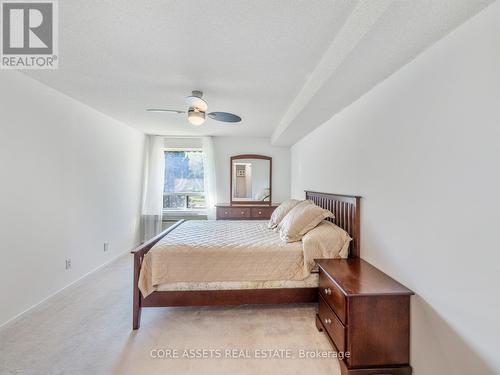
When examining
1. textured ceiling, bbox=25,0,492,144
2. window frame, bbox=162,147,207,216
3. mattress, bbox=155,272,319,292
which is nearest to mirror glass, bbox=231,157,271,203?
window frame, bbox=162,147,207,216

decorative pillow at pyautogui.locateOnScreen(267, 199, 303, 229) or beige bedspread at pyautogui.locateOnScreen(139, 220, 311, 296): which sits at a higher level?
decorative pillow at pyautogui.locateOnScreen(267, 199, 303, 229)

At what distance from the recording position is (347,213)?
91.0 inches

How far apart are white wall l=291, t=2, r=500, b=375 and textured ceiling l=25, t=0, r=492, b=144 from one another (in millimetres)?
201

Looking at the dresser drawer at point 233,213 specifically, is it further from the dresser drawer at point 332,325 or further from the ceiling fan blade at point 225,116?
the dresser drawer at point 332,325

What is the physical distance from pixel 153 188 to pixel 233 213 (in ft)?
6.18

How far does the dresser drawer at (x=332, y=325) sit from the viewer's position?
1507 millimetres

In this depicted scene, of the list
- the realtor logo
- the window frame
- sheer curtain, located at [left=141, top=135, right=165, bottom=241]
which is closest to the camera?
the realtor logo

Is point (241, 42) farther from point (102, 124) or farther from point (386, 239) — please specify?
point (102, 124)

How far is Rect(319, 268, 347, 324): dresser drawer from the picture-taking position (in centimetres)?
152

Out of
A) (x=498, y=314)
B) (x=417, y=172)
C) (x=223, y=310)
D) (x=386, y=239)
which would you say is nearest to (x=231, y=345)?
(x=223, y=310)

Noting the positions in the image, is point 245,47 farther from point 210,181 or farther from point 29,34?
point 210,181

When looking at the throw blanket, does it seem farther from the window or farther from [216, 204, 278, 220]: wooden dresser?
the window

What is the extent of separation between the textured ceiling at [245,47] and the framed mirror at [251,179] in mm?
2366

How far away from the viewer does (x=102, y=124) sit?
3.37 meters
